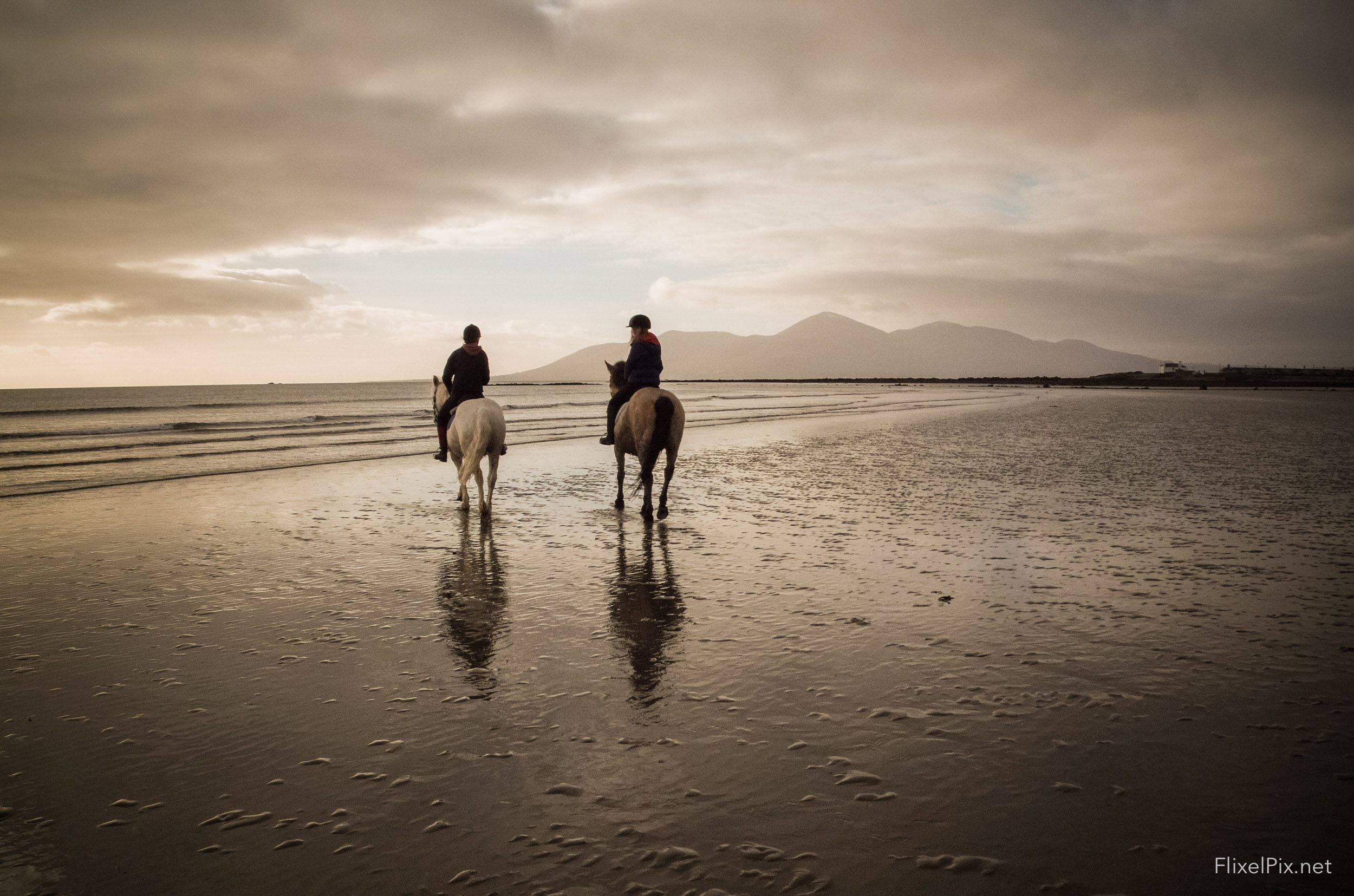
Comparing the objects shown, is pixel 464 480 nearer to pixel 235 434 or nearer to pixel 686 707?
pixel 686 707

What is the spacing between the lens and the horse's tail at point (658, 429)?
10.9m

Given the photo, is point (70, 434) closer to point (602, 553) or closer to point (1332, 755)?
point (602, 553)

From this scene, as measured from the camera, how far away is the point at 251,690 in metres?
4.62

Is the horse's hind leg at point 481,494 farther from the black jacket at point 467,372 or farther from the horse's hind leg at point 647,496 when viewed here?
the horse's hind leg at point 647,496

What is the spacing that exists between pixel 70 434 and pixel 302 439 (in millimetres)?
11386

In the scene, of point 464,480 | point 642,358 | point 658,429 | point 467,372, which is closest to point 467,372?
point 467,372

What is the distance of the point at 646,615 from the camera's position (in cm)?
615

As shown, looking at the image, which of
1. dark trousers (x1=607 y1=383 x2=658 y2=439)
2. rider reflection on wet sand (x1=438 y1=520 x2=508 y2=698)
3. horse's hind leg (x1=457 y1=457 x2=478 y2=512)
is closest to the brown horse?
dark trousers (x1=607 y1=383 x2=658 y2=439)

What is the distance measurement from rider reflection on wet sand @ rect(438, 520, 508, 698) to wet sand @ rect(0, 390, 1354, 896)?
0.13 ft

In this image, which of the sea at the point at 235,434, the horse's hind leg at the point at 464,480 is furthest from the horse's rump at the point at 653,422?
the sea at the point at 235,434

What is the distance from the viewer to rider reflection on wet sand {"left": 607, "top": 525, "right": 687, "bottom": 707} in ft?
15.7

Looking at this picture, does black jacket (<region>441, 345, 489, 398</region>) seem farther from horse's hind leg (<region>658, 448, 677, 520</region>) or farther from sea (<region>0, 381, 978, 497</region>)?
sea (<region>0, 381, 978, 497</region>)

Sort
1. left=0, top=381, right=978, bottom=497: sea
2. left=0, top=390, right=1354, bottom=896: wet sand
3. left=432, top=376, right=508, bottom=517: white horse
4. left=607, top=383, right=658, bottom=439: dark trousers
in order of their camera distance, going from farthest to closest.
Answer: left=0, top=381, right=978, bottom=497: sea, left=607, top=383, right=658, bottom=439: dark trousers, left=432, top=376, right=508, bottom=517: white horse, left=0, top=390, right=1354, bottom=896: wet sand

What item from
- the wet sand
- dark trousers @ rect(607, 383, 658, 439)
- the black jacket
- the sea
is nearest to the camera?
the wet sand
